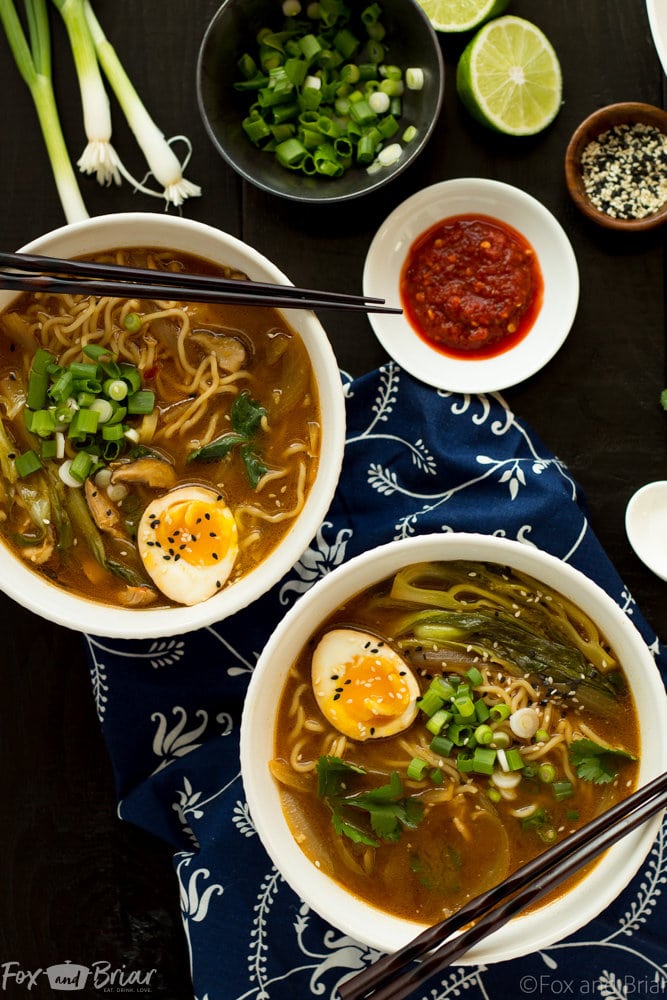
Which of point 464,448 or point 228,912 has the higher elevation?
point 464,448

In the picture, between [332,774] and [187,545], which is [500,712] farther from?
[187,545]

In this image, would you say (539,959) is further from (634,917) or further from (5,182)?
(5,182)

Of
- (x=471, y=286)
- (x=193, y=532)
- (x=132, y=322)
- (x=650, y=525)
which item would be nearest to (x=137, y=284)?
(x=132, y=322)

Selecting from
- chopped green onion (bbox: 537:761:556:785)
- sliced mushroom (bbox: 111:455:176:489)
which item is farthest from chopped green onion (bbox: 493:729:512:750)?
sliced mushroom (bbox: 111:455:176:489)

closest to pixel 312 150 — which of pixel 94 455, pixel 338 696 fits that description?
pixel 94 455

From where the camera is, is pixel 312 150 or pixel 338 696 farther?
pixel 312 150

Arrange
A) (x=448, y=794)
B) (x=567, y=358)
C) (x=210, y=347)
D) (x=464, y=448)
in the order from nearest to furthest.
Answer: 1. (x=448, y=794)
2. (x=210, y=347)
3. (x=464, y=448)
4. (x=567, y=358)
